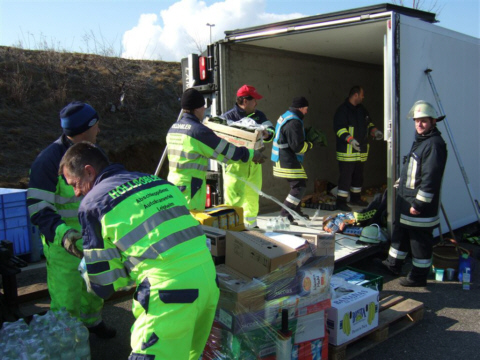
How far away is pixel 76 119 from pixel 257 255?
1587 mm

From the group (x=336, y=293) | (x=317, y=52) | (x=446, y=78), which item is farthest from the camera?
(x=317, y=52)

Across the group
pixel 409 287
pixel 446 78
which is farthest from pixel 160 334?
pixel 446 78

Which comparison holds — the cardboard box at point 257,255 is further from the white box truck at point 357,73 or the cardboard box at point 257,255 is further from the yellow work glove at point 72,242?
the white box truck at point 357,73

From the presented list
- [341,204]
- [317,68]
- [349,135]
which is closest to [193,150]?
[349,135]

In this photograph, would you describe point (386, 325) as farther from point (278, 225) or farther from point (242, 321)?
point (278, 225)

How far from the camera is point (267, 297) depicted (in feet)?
9.32

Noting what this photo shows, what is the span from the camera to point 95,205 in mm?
2055

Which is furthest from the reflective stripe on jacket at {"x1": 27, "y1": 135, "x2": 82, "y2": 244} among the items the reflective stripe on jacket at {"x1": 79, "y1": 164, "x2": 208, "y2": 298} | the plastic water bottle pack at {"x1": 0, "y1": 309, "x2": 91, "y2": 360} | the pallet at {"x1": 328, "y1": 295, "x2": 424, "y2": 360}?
the pallet at {"x1": 328, "y1": 295, "x2": 424, "y2": 360}

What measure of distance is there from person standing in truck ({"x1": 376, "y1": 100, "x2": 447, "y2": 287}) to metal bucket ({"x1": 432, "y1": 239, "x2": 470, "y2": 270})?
0.36m

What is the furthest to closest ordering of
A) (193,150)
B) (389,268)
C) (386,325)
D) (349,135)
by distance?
1. (349,135)
2. (389,268)
3. (193,150)
4. (386,325)

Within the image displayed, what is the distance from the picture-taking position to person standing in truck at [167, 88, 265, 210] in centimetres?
421

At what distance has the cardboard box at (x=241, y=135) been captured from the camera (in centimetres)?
478

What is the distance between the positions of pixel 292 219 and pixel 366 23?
276 centimetres

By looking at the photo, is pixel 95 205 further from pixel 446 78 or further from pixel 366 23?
pixel 446 78
